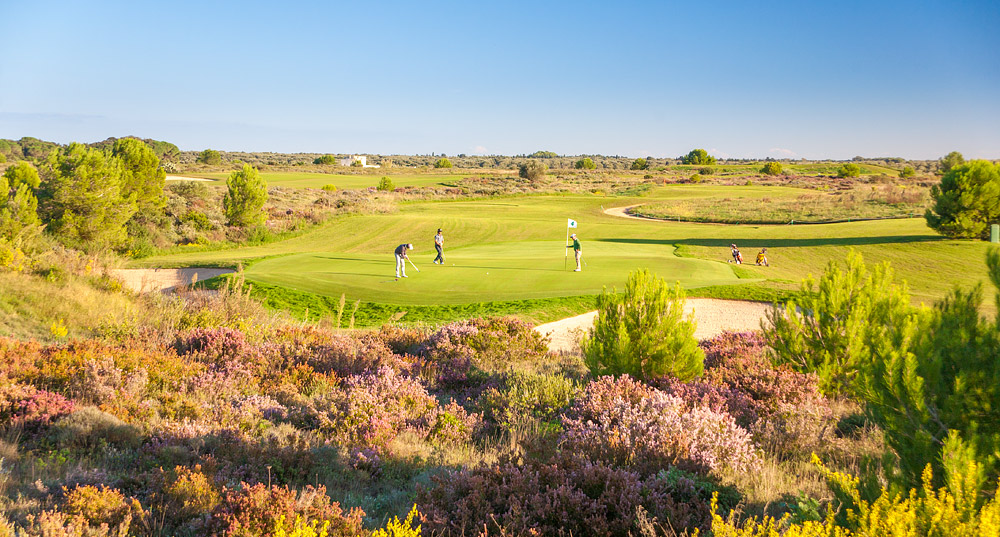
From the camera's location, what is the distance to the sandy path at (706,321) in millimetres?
13721

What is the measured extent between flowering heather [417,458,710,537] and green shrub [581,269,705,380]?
12.1ft

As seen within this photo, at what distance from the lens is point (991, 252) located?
11.8 ft

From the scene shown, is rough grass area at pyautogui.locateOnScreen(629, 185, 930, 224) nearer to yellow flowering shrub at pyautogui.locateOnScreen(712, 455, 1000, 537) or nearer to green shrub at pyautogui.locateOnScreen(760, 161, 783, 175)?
yellow flowering shrub at pyautogui.locateOnScreen(712, 455, 1000, 537)

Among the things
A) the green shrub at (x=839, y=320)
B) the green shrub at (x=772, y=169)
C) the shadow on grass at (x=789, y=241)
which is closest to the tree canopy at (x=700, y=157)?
the green shrub at (x=772, y=169)

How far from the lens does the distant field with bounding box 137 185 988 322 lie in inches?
705

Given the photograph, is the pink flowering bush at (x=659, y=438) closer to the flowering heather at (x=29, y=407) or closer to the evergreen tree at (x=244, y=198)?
the flowering heather at (x=29, y=407)

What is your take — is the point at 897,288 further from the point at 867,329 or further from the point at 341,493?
the point at 341,493

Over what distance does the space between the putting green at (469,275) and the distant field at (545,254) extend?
0.14ft

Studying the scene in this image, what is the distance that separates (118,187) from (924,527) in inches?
1448

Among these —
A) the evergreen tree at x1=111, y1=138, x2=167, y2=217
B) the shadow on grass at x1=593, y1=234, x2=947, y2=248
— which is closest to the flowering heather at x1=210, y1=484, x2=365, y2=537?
the shadow on grass at x1=593, y1=234, x2=947, y2=248

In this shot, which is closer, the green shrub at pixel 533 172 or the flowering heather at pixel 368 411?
the flowering heather at pixel 368 411

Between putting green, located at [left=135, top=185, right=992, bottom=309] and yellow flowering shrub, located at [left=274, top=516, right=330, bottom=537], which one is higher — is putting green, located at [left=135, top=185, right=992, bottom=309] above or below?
below

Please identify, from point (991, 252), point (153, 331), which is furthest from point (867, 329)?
point (153, 331)

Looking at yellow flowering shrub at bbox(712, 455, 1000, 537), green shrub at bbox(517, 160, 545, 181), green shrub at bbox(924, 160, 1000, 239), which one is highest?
green shrub at bbox(517, 160, 545, 181)
